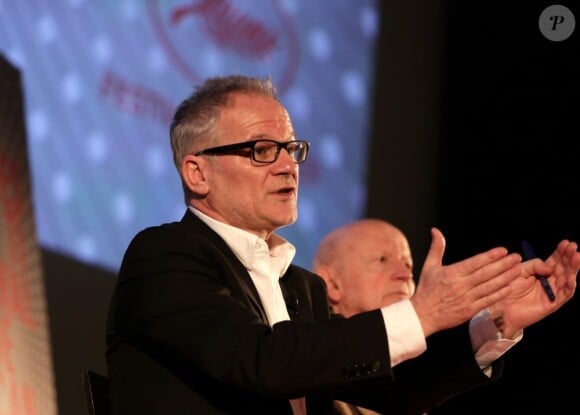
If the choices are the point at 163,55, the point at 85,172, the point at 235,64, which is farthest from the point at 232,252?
the point at 235,64

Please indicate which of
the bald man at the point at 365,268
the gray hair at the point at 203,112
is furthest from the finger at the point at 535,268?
the bald man at the point at 365,268

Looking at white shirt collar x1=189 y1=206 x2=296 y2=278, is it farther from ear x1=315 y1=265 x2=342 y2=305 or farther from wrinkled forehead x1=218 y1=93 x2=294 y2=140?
ear x1=315 y1=265 x2=342 y2=305

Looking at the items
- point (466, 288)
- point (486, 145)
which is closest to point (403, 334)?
point (466, 288)

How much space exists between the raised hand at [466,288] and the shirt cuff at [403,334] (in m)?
0.01

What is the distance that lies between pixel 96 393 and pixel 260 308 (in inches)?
15.6

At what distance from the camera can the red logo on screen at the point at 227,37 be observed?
3518 mm

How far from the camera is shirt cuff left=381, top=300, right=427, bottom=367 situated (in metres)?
1.78

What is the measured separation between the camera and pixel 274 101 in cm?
232

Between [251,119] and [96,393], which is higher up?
[251,119]

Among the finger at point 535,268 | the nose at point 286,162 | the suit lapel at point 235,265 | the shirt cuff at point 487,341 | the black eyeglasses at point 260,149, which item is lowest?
the shirt cuff at point 487,341

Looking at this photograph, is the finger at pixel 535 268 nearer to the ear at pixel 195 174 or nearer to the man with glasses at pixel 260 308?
the man with glasses at pixel 260 308

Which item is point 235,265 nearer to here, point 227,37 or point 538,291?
point 538,291

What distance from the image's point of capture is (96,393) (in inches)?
79.7

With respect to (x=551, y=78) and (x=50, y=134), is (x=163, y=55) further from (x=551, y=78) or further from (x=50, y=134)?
(x=551, y=78)
